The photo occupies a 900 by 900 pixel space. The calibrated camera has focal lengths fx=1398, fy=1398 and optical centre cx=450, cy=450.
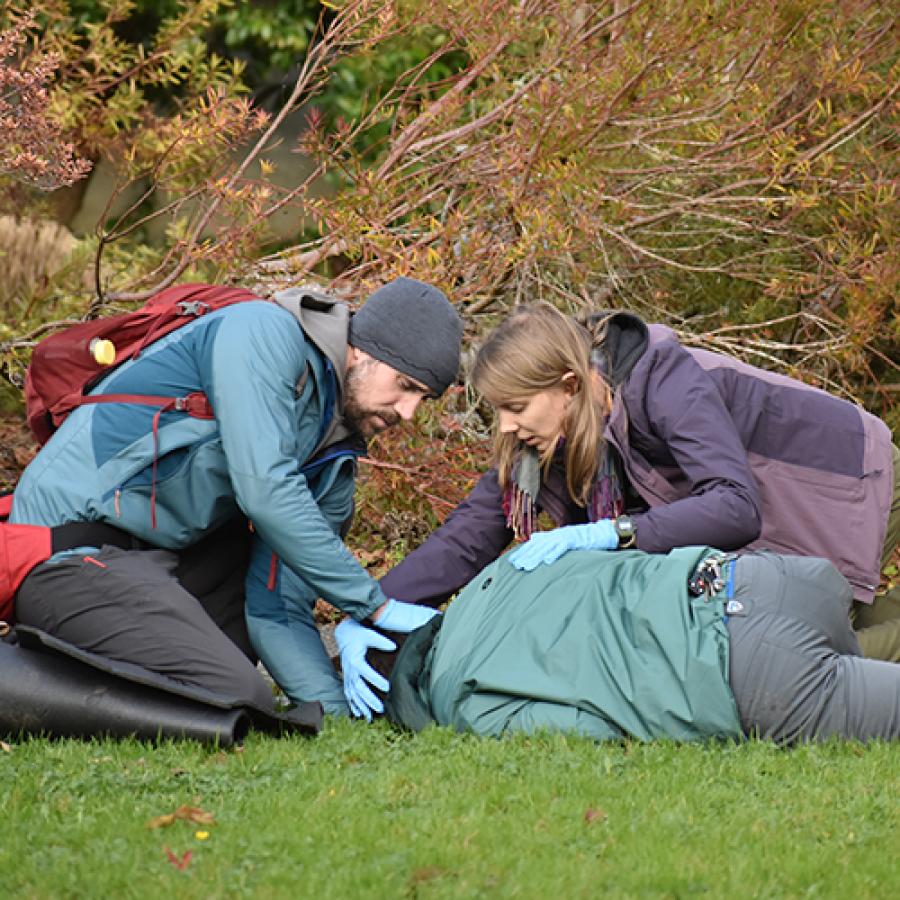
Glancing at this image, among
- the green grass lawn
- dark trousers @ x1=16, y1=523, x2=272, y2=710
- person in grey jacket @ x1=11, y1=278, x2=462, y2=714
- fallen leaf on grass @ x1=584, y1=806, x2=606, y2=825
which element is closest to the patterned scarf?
person in grey jacket @ x1=11, y1=278, x2=462, y2=714

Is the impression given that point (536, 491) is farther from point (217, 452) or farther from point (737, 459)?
point (217, 452)

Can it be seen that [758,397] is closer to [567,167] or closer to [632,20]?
[567,167]

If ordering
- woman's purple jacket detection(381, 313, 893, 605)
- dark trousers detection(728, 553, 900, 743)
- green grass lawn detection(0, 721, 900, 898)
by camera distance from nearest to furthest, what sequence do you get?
green grass lawn detection(0, 721, 900, 898), dark trousers detection(728, 553, 900, 743), woman's purple jacket detection(381, 313, 893, 605)

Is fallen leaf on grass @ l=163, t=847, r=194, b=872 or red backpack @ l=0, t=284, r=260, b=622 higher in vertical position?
red backpack @ l=0, t=284, r=260, b=622

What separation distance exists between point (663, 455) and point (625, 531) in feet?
1.09

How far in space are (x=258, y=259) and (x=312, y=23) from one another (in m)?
5.30

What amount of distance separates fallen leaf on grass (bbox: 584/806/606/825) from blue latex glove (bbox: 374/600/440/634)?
129 centimetres

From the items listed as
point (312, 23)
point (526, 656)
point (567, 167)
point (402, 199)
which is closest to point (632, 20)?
point (567, 167)

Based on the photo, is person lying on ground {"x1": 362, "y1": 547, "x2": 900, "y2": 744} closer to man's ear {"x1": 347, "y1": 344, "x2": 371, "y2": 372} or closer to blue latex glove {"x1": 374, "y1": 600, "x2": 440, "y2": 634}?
blue latex glove {"x1": 374, "y1": 600, "x2": 440, "y2": 634}

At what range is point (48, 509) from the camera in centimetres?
450

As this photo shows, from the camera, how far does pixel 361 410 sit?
4.68 metres

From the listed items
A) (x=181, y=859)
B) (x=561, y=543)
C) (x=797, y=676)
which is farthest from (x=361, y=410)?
(x=181, y=859)

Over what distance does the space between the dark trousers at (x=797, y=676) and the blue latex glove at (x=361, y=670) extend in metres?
1.22

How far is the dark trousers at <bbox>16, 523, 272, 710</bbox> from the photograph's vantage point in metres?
4.30
